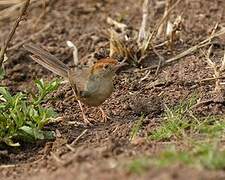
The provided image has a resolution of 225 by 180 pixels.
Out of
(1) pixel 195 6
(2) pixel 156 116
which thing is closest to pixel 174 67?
(2) pixel 156 116

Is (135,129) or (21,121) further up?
(21,121)

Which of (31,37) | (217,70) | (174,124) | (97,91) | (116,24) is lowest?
(174,124)

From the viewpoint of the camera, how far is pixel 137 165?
4.11 meters

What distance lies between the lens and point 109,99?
677 cm

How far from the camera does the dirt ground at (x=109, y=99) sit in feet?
15.1

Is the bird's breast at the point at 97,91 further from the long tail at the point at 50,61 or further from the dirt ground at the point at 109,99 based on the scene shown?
the long tail at the point at 50,61

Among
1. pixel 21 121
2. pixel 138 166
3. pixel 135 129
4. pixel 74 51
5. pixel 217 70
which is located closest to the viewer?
pixel 138 166

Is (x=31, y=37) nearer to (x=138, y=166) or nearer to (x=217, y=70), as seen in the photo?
(x=217, y=70)

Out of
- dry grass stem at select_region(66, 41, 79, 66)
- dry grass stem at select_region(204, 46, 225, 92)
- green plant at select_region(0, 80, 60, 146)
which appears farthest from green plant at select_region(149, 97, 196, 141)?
dry grass stem at select_region(66, 41, 79, 66)

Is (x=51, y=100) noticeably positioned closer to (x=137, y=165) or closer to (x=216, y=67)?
(x=216, y=67)

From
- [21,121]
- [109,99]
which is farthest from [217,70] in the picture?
[21,121]

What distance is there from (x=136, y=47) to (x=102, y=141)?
2.22 meters

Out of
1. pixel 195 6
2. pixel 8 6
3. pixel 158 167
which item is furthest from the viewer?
pixel 8 6

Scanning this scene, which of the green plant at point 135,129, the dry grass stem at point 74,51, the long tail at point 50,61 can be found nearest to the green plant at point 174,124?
the green plant at point 135,129
